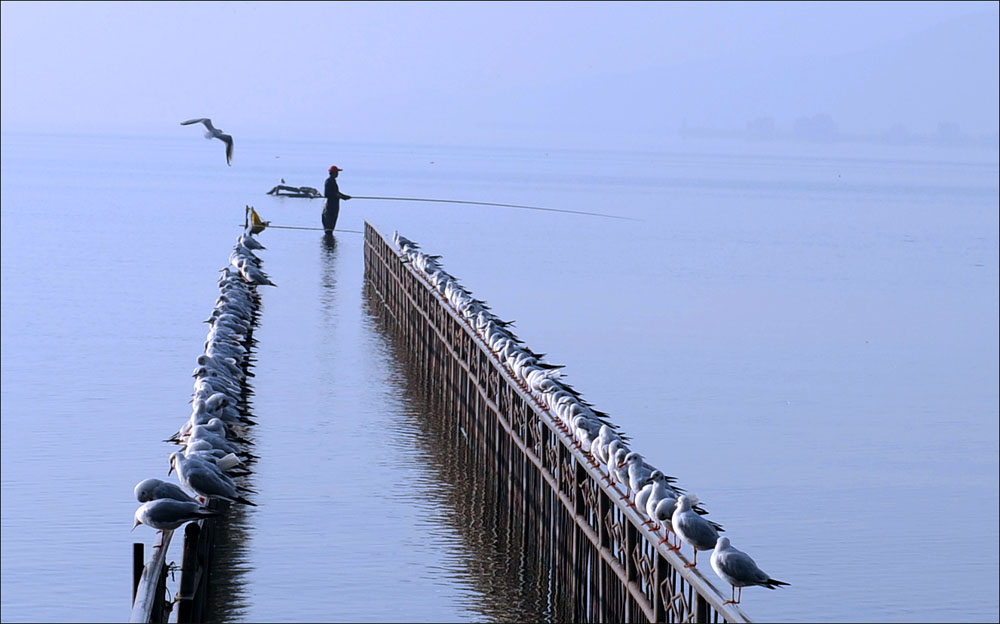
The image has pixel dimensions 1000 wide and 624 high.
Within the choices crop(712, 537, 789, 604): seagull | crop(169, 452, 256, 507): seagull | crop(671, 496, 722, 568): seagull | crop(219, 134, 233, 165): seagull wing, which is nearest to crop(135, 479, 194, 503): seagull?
crop(169, 452, 256, 507): seagull

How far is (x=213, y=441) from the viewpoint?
11875 mm

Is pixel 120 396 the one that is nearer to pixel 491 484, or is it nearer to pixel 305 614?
pixel 491 484

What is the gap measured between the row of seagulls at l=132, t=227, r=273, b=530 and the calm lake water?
0.84 meters

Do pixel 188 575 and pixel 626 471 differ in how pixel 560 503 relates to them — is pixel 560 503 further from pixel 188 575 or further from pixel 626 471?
pixel 188 575

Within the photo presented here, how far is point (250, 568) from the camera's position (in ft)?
39.3

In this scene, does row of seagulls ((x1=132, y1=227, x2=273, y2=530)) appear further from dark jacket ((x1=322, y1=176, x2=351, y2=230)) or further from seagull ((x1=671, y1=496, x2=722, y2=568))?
dark jacket ((x1=322, y1=176, x2=351, y2=230))

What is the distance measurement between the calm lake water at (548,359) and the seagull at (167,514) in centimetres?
150

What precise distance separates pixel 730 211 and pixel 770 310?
134 ft

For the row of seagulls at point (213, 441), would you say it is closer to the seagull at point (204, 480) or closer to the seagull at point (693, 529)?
the seagull at point (204, 480)

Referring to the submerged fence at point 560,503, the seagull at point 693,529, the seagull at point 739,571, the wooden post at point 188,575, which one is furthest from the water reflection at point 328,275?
the seagull at point 739,571

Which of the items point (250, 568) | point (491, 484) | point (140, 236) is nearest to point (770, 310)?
point (491, 484)

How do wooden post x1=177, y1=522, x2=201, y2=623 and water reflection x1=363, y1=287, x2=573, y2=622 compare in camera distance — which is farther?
water reflection x1=363, y1=287, x2=573, y2=622

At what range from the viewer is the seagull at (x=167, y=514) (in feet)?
31.5

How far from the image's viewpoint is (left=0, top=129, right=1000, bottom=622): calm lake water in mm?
12422
